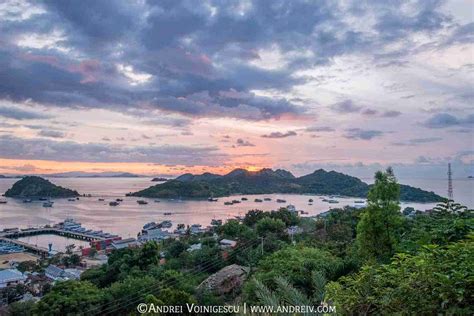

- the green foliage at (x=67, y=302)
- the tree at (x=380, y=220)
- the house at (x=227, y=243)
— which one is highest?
the tree at (x=380, y=220)

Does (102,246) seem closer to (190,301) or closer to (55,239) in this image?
(55,239)

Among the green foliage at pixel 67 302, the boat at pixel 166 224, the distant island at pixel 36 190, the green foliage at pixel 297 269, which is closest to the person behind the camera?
the green foliage at pixel 297 269

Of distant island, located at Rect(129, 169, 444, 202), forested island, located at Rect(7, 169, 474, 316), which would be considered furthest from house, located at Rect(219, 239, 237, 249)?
distant island, located at Rect(129, 169, 444, 202)

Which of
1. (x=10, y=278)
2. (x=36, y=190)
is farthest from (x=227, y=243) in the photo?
(x=36, y=190)

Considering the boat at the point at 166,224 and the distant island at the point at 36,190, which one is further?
the distant island at the point at 36,190

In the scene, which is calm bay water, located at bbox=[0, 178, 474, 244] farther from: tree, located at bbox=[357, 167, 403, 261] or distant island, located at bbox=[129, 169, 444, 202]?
tree, located at bbox=[357, 167, 403, 261]

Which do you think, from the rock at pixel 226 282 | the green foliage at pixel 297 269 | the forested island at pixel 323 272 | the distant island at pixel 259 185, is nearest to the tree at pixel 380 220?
the forested island at pixel 323 272

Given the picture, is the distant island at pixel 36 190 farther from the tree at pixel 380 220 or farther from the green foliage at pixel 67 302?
the tree at pixel 380 220
